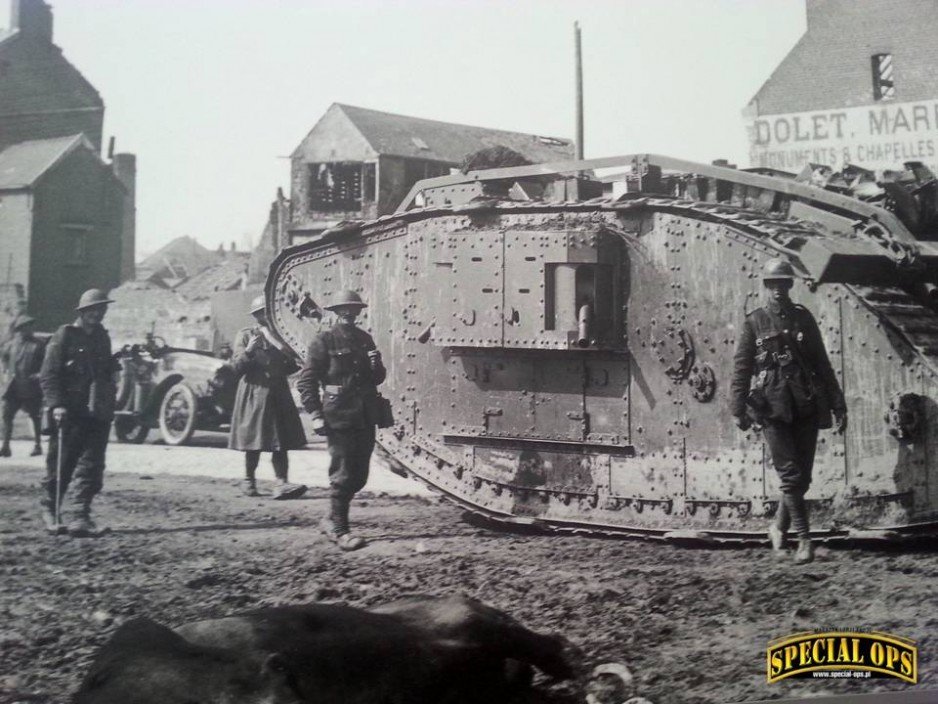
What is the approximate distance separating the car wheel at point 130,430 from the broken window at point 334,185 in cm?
115

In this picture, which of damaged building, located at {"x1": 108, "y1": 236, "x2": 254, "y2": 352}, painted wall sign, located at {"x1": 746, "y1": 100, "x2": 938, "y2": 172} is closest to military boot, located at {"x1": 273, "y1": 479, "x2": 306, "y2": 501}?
damaged building, located at {"x1": 108, "y1": 236, "x2": 254, "y2": 352}

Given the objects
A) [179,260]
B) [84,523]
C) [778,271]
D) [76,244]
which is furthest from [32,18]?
[778,271]

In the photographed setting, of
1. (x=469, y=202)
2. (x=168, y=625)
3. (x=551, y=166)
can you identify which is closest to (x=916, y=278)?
(x=551, y=166)

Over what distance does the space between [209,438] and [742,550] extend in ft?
7.82

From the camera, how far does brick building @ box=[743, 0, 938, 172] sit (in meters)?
4.64

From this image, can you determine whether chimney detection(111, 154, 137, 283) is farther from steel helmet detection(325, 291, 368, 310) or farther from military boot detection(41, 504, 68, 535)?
steel helmet detection(325, 291, 368, 310)

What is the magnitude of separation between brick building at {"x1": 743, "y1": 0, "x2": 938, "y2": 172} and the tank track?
1.85 ft

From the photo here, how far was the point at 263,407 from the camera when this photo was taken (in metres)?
4.27

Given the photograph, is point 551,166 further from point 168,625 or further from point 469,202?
point 168,625

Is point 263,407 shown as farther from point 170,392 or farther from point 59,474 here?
point 59,474

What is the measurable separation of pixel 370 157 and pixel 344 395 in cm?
109

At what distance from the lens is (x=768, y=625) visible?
3896 mm

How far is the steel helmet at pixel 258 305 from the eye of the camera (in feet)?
14.1

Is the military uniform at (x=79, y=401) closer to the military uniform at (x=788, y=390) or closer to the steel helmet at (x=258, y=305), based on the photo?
the steel helmet at (x=258, y=305)
